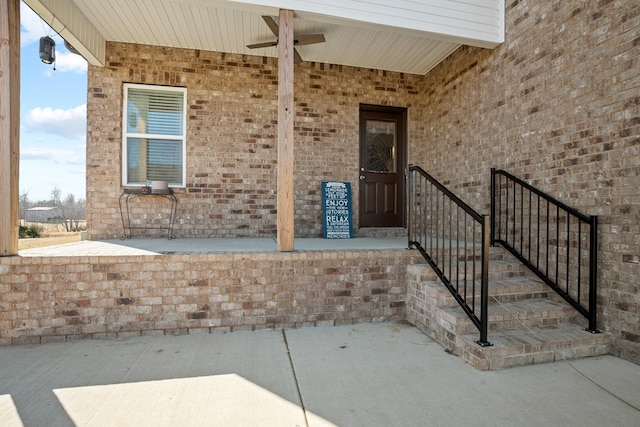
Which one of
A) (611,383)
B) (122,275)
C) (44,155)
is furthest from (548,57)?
(44,155)

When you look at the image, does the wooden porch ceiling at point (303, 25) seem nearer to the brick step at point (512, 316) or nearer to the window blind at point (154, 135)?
the window blind at point (154, 135)

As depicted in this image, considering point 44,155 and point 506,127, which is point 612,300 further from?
point 44,155

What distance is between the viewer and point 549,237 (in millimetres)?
3295

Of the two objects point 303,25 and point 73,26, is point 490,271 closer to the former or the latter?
point 303,25

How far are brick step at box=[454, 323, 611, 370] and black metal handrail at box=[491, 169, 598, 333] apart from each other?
174 millimetres

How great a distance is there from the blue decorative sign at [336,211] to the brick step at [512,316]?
2.37 meters

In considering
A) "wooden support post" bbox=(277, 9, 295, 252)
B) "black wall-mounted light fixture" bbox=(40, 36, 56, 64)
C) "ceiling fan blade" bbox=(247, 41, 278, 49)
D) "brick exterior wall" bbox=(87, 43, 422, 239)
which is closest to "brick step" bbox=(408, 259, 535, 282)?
"wooden support post" bbox=(277, 9, 295, 252)

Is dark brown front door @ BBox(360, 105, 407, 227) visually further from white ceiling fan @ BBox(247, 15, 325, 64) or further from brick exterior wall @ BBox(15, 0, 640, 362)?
white ceiling fan @ BBox(247, 15, 325, 64)

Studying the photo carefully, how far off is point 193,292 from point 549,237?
11.2 feet

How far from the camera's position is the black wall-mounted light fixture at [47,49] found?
4.51 m

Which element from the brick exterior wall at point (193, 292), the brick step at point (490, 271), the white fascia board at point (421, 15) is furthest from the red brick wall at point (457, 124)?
the brick exterior wall at point (193, 292)

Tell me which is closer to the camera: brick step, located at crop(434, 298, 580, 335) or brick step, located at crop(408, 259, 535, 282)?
brick step, located at crop(434, 298, 580, 335)

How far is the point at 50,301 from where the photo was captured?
9.56 ft

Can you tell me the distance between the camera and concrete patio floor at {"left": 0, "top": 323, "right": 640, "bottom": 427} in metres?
1.86
